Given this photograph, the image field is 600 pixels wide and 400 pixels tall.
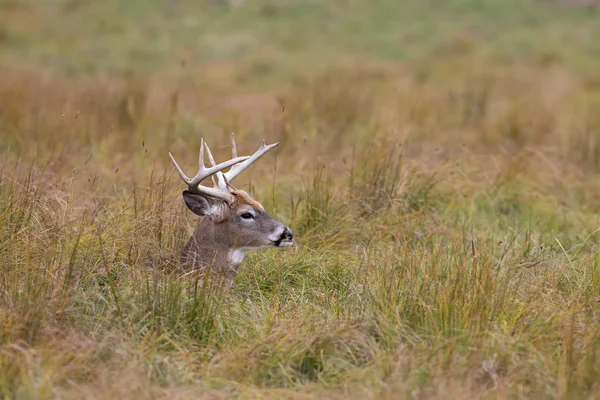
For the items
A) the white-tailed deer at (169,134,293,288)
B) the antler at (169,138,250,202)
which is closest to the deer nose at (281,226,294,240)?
the white-tailed deer at (169,134,293,288)

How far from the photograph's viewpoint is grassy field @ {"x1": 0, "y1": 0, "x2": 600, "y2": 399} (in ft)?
13.5

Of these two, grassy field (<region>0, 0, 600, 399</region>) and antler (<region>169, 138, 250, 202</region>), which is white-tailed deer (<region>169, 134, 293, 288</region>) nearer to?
antler (<region>169, 138, 250, 202</region>)

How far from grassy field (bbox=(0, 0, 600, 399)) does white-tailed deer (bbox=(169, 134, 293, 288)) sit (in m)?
0.12

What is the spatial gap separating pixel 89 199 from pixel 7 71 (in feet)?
22.1

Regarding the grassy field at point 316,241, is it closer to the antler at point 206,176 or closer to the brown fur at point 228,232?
the brown fur at point 228,232

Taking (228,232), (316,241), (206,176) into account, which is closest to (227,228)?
(228,232)

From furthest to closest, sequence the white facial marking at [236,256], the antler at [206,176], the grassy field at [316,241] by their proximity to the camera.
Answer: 1. the white facial marking at [236,256]
2. the antler at [206,176]
3. the grassy field at [316,241]

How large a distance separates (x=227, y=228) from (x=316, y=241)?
746 millimetres

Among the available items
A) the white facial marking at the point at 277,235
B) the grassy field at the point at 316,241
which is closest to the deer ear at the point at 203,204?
the grassy field at the point at 316,241

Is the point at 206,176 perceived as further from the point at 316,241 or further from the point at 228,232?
the point at 316,241

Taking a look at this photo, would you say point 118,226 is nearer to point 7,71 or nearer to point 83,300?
point 83,300

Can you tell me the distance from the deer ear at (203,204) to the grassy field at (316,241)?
141 mm

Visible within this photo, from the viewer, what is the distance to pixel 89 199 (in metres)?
6.23

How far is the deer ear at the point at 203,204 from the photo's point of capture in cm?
560
